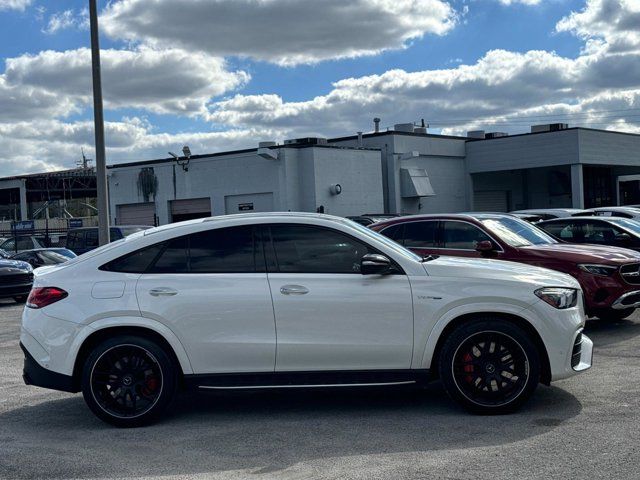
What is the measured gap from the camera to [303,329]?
6.19 metres

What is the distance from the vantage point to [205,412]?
680 cm

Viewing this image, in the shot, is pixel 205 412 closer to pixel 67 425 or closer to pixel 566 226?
pixel 67 425

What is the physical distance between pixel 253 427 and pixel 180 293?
4.03ft

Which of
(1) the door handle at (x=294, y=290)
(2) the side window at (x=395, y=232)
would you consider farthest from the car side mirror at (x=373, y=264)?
(2) the side window at (x=395, y=232)

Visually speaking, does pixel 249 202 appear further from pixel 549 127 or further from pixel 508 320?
pixel 508 320

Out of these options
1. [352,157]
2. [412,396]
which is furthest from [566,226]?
[352,157]

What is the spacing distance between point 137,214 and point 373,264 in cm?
3731

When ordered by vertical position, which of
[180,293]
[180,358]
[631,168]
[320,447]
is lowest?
[320,447]

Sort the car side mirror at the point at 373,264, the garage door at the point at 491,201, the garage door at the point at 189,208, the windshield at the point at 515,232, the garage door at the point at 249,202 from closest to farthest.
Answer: the car side mirror at the point at 373,264 → the windshield at the point at 515,232 → the garage door at the point at 249,202 → the garage door at the point at 189,208 → the garage door at the point at 491,201

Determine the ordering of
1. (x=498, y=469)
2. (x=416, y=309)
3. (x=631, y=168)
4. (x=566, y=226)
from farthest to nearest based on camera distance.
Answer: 1. (x=631, y=168)
2. (x=566, y=226)
3. (x=416, y=309)
4. (x=498, y=469)

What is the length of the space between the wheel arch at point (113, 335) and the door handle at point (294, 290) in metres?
0.98

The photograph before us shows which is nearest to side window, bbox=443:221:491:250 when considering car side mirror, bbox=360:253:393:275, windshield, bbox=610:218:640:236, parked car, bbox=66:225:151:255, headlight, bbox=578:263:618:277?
headlight, bbox=578:263:618:277

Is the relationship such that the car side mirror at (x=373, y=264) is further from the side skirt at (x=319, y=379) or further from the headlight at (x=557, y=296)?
the headlight at (x=557, y=296)

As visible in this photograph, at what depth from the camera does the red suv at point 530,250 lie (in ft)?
32.7
